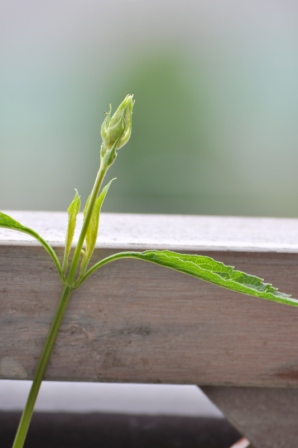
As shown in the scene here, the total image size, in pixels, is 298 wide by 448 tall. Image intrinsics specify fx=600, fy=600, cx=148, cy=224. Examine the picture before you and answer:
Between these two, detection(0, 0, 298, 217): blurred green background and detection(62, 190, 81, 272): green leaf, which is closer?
detection(62, 190, 81, 272): green leaf

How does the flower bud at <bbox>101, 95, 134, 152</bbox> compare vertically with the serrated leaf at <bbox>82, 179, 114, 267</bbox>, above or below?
above

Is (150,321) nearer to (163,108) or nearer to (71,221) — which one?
(71,221)

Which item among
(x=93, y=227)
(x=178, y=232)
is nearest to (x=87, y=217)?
(x=93, y=227)

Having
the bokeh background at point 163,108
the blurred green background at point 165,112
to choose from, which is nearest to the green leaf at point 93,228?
the bokeh background at point 163,108

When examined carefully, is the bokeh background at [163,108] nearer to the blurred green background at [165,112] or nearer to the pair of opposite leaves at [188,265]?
the blurred green background at [165,112]

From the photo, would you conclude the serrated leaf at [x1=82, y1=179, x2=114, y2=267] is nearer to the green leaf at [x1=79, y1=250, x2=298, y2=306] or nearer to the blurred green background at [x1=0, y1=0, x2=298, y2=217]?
the green leaf at [x1=79, y1=250, x2=298, y2=306]

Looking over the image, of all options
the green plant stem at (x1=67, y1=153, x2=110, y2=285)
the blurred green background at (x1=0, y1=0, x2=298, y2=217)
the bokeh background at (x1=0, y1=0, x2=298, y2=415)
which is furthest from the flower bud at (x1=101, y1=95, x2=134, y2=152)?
the blurred green background at (x1=0, y1=0, x2=298, y2=217)

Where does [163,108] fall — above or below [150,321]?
above

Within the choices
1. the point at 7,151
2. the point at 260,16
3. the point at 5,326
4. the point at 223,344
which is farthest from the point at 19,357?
the point at 260,16
